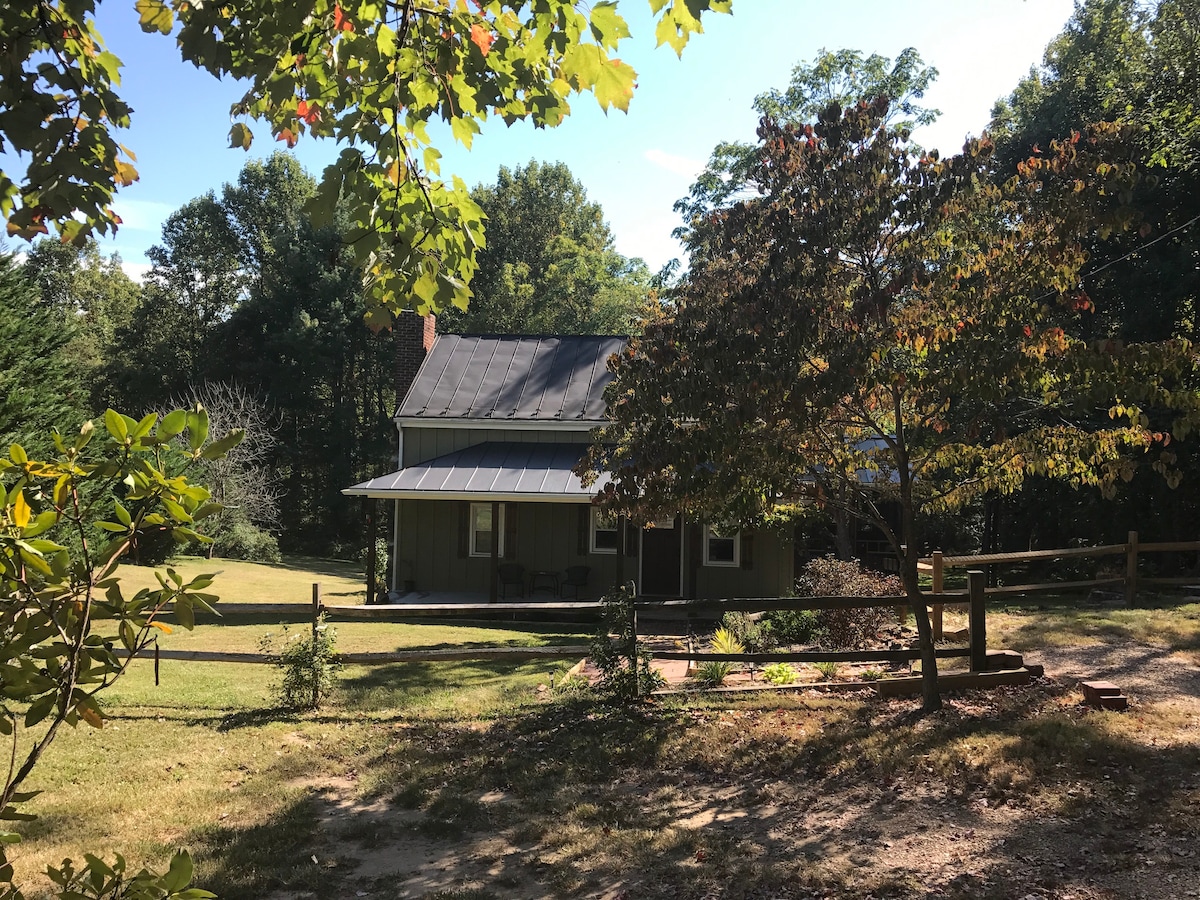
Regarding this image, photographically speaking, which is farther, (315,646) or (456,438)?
(456,438)

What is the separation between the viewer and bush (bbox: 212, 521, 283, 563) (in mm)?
26906

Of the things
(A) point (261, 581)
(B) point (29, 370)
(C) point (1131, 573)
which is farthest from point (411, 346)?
(C) point (1131, 573)

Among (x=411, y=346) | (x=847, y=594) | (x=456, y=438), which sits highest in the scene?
(x=411, y=346)

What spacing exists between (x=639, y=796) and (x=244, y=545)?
2415cm

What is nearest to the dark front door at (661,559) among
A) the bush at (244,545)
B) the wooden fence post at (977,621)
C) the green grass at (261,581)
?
the green grass at (261,581)

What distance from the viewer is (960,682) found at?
27.7 feet

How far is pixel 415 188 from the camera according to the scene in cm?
376

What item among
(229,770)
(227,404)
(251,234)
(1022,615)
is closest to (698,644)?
(1022,615)

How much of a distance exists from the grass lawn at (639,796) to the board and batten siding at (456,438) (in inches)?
421

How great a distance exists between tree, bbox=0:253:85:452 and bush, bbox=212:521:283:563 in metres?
8.57

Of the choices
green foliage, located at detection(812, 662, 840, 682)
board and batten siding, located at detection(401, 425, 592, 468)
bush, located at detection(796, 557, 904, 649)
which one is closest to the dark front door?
board and batten siding, located at detection(401, 425, 592, 468)

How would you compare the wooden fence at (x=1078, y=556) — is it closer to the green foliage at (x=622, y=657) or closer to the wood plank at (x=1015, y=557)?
the wood plank at (x=1015, y=557)

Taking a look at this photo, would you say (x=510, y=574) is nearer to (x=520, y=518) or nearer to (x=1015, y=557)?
(x=520, y=518)

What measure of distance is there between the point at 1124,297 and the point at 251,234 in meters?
45.5
